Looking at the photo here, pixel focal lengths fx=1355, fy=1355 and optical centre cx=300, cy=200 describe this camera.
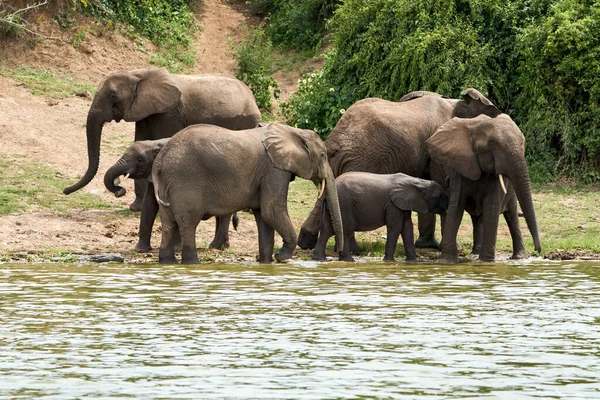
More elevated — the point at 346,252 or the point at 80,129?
the point at 80,129

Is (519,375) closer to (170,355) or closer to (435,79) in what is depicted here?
(170,355)

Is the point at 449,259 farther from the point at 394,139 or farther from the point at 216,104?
the point at 216,104

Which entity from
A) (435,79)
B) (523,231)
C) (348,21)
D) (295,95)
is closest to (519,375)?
(523,231)

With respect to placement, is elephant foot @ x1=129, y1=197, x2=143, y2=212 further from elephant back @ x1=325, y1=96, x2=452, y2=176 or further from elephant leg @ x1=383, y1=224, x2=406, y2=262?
elephant leg @ x1=383, y1=224, x2=406, y2=262

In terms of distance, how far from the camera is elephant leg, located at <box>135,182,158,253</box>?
15.0 meters

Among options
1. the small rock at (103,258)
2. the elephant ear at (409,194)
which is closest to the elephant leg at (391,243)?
the elephant ear at (409,194)

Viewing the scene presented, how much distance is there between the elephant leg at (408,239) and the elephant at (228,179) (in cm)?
87

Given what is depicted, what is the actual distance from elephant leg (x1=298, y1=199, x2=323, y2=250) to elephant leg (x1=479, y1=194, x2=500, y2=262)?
1.91 metres

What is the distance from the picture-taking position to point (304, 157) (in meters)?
14.7

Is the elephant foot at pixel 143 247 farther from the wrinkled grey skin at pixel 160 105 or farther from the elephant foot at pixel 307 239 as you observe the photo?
the wrinkled grey skin at pixel 160 105

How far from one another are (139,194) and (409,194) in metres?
3.89

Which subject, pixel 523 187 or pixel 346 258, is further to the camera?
pixel 346 258

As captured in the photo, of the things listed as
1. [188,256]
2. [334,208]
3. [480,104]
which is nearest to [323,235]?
[334,208]

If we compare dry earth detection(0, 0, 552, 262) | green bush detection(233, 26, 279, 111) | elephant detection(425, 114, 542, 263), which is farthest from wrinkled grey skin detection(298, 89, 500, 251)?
green bush detection(233, 26, 279, 111)
